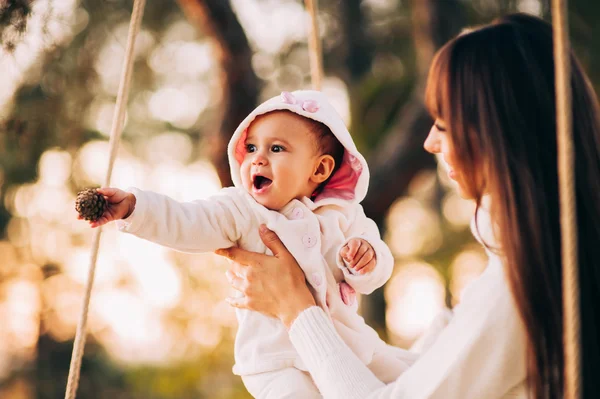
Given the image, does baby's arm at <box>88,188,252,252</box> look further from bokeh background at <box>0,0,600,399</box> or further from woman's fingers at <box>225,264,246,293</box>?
bokeh background at <box>0,0,600,399</box>

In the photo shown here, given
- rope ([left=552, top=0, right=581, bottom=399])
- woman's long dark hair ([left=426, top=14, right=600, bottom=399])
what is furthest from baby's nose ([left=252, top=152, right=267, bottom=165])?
rope ([left=552, top=0, right=581, bottom=399])

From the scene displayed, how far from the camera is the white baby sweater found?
47.8 inches

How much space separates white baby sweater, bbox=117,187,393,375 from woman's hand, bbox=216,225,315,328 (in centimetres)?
2

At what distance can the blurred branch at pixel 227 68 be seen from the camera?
125 inches

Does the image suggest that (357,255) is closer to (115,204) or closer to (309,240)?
(309,240)

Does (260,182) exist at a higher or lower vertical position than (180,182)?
lower

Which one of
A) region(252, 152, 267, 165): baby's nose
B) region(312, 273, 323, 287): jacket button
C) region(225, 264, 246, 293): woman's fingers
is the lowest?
region(312, 273, 323, 287): jacket button

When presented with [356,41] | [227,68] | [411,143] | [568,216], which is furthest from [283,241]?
[356,41]

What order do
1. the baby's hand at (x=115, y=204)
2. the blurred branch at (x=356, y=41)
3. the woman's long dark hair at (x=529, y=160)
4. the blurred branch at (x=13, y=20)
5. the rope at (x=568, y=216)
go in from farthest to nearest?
the blurred branch at (x=356, y=41) < the blurred branch at (x=13, y=20) < the baby's hand at (x=115, y=204) < the woman's long dark hair at (x=529, y=160) < the rope at (x=568, y=216)

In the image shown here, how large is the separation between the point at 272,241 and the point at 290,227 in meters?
0.05

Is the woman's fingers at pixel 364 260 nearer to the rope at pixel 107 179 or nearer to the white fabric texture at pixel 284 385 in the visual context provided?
the white fabric texture at pixel 284 385

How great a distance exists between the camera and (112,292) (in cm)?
621

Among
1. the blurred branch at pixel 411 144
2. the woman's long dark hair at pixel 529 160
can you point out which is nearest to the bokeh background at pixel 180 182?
the blurred branch at pixel 411 144

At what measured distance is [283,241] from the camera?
1281mm
